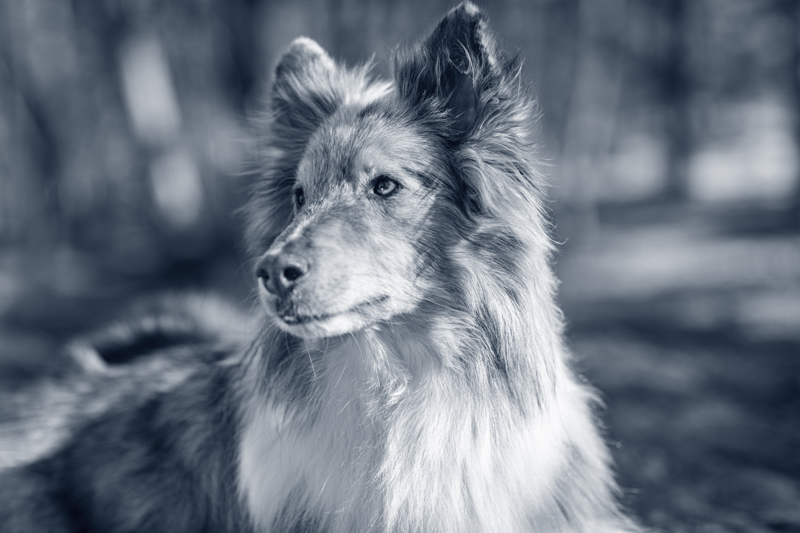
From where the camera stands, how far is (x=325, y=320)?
2.91 m

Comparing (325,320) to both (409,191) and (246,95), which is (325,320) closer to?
(409,191)

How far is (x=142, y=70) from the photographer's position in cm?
1238

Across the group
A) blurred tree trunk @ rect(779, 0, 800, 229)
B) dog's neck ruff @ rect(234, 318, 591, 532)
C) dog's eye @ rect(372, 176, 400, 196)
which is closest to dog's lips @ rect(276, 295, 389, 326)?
dog's neck ruff @ rect(234, 318, 591, 532)

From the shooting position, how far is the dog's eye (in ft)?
10.6

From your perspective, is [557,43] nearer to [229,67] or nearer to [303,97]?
[229,67]

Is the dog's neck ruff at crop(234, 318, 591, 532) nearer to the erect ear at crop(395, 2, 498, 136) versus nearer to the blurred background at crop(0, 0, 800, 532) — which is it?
the erect ear at crop(395, 2, 498, 136)

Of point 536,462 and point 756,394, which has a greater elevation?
point 536,462

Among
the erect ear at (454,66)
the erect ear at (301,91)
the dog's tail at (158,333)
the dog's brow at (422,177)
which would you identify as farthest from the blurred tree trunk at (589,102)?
the dog's brow at (422,177)

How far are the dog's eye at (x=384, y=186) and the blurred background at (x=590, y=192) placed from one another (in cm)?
103

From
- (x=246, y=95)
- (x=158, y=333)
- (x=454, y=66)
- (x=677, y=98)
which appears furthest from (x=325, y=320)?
(x=677, y=98)

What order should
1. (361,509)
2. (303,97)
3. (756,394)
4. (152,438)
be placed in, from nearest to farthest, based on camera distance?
1. (361,509)
2. (152,438)
3. (303,97)
4. (756,394)

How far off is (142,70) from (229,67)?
2815 mm

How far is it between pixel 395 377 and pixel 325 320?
48cm

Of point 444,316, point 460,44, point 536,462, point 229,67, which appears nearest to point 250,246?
point 444,316
